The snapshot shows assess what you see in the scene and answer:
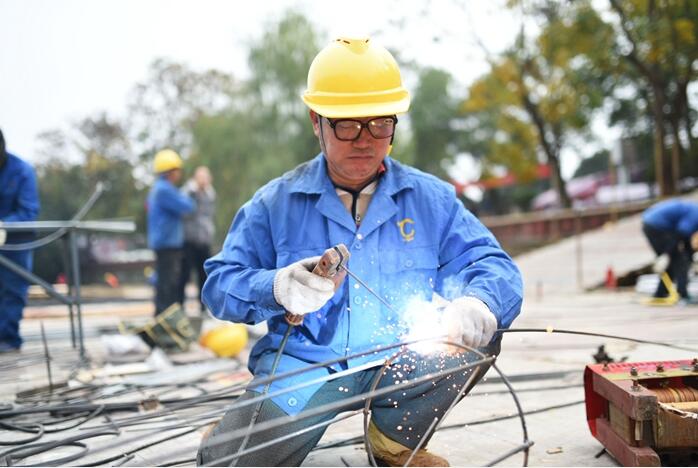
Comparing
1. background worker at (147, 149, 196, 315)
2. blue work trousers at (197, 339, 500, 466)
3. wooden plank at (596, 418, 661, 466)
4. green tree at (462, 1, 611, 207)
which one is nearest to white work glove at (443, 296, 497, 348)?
blue work trousers at (197, 339, 500, 466)

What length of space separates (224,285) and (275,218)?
1.07ft

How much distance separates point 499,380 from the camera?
395 cm

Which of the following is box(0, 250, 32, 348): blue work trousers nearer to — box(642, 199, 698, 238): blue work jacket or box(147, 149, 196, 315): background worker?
box(147, 149, 196, 315): background worker

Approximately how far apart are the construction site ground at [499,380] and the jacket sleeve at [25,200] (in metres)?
1.17

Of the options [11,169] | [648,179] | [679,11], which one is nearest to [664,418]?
[11,169]

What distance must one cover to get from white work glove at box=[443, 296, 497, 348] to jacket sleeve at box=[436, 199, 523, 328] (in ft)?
0.29

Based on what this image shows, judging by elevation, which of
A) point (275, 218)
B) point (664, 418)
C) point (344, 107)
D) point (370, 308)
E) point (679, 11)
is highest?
point (679, 11)

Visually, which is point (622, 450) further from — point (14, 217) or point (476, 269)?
point (14, 217)

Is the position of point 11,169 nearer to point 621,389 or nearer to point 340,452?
point 340,452

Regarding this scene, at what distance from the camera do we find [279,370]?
7.76 feet

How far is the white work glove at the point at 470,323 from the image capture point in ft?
6.84

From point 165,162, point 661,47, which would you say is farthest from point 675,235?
point 661,47

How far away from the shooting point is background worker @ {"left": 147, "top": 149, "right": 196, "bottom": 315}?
666 centimetres

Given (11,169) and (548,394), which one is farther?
(11,169)
